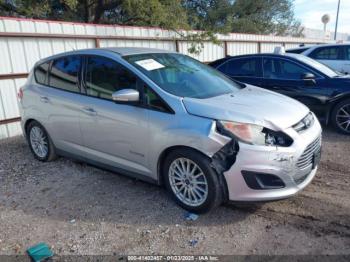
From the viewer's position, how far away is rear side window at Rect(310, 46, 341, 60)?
391 inches

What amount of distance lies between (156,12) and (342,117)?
6.50 meters

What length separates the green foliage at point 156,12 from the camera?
415 inches

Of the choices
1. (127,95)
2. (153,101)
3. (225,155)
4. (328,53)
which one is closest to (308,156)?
(225,155)

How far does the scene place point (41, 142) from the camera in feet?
17.0

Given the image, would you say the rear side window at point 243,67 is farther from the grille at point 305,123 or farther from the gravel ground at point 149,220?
the grille at point 305,123

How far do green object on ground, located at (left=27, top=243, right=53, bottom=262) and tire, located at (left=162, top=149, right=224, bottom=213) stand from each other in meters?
1.33

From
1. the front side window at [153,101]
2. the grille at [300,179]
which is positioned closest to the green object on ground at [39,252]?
the front side window at [153,101]

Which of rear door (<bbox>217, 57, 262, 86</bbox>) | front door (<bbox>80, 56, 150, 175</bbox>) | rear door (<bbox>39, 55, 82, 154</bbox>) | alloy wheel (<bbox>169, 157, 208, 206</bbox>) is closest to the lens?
alloy wheel (<bbox>169, 157, 208, 206</bbox>)

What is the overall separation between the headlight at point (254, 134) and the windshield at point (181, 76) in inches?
26.2

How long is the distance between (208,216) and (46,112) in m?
2.79

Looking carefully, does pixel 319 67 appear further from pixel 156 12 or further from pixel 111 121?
pixel 156 12

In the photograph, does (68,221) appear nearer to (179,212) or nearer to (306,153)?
(179,212)

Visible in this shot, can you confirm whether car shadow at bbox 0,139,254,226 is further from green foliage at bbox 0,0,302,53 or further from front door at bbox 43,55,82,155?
green foliage at bbox 0,0,302,53

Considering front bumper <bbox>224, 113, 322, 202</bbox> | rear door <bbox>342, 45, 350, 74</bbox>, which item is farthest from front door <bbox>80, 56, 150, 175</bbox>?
rear door <bbox>342, 45, 350, 74</bbox>
